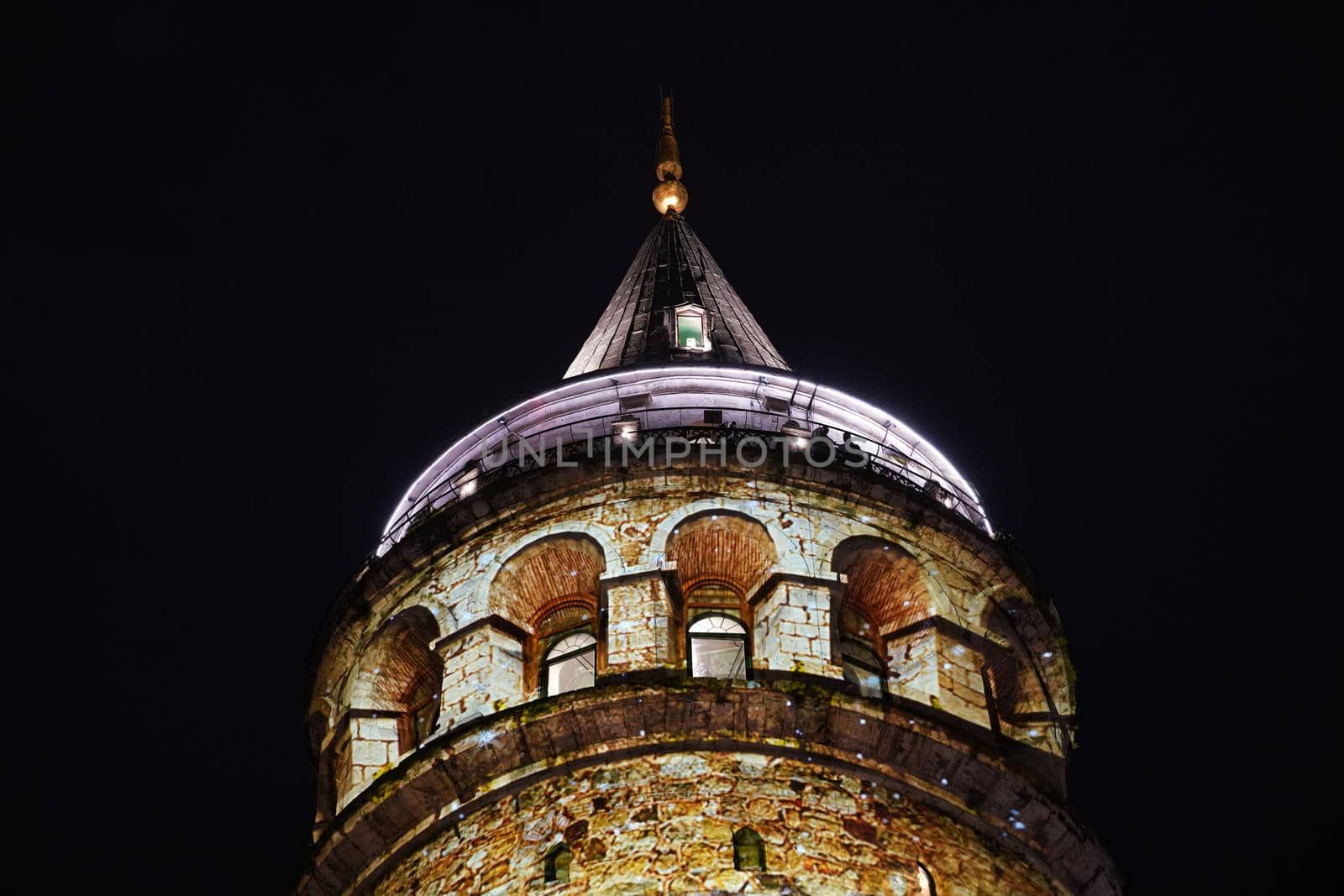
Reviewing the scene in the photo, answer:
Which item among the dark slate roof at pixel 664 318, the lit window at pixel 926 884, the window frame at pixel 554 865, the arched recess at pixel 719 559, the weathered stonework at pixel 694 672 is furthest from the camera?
the dark slate roof at pixel 664 318

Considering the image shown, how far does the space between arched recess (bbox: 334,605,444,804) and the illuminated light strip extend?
3.03 m

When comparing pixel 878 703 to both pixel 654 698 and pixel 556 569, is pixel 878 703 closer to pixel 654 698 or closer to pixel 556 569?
pixel 654 698

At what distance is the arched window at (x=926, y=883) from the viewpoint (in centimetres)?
2597

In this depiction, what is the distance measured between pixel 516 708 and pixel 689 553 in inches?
157

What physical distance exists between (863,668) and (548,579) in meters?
4.37

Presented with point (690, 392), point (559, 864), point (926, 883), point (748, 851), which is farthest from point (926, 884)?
point (690, 392)

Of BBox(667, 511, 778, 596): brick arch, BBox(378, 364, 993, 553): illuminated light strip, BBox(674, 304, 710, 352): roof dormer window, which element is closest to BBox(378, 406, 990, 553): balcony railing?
BBox(378, 364, 993, 553): illuminated light strip

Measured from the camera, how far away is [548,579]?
31.0 metres

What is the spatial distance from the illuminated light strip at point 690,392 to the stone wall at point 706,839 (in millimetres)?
7998

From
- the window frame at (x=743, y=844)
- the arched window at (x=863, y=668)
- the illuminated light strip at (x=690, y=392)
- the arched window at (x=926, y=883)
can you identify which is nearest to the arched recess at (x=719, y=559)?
the arched window at (x=863, y=668)

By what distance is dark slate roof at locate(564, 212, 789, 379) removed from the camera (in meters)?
37.7

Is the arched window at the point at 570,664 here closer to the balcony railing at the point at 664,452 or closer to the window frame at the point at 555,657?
the window frame at the point at 555,657

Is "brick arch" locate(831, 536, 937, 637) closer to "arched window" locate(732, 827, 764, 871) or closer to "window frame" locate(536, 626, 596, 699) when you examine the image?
"window frame" locate(536, 626, 596, 699)

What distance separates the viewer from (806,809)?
86.6 feet
